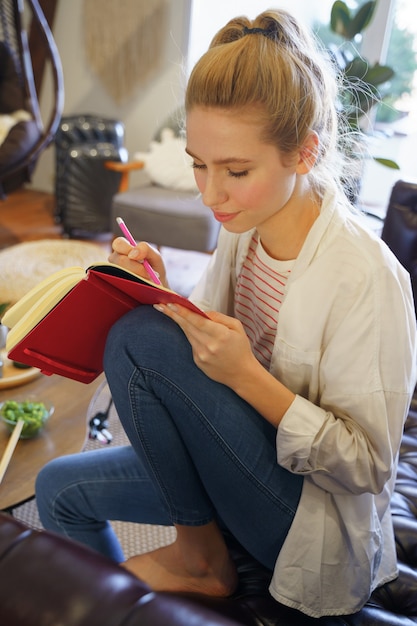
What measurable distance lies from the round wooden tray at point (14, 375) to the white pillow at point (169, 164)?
199cm

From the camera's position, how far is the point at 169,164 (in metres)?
3.47

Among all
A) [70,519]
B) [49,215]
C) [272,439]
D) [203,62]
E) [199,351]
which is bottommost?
[49,215]

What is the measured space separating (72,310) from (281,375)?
354 millimetres

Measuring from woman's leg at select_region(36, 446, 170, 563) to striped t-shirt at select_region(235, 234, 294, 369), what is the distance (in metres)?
0.31

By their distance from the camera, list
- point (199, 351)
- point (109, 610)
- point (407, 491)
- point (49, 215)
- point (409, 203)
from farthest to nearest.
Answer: point (49, 215) → point (409, 203) → point (407, 491) → point (199, 351) → point (109, 610)

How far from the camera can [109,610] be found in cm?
50

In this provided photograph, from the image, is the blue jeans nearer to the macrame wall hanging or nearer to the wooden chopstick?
the wooden chopstick

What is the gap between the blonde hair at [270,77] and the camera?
0.93 metres

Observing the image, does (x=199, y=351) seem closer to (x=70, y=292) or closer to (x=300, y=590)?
(x=70, y=292)

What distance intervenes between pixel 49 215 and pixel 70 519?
335 centimetres

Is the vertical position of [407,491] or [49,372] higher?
[49,372]

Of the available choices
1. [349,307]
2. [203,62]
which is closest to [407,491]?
[349,307]

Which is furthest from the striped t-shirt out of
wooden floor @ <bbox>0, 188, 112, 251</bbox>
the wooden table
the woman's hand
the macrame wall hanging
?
the macrame wall hanging

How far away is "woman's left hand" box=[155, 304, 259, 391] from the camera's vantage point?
899 millimetres
